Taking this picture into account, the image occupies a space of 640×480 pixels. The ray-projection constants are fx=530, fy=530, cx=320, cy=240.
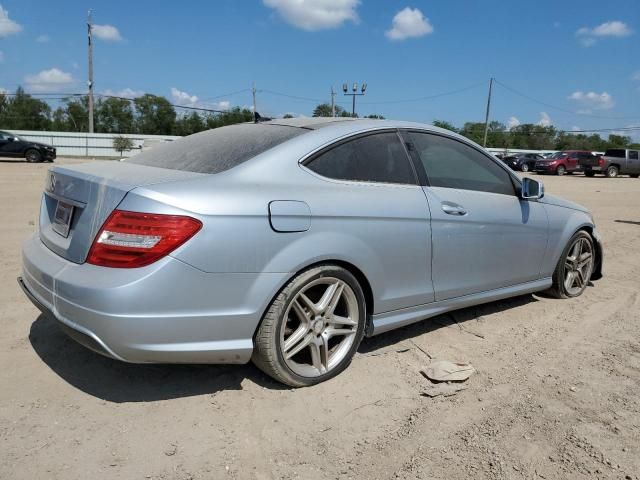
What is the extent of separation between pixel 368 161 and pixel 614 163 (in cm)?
3325

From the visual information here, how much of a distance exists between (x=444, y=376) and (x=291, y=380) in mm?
981

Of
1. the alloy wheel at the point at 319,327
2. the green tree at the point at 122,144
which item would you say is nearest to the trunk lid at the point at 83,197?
the alloy wheel at the point at 319,327

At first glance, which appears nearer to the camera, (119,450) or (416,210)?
(119,450)

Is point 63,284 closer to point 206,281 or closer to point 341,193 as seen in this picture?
point 206,281

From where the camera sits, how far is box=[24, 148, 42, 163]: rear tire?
2562 cm

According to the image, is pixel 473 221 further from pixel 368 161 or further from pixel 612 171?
pixel 612 171

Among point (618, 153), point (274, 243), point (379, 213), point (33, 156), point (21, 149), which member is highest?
point (618, 153)

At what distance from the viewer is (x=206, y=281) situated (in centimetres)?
257

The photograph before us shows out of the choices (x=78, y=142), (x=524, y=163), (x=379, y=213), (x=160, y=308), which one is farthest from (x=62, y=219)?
(x=78, y=142)

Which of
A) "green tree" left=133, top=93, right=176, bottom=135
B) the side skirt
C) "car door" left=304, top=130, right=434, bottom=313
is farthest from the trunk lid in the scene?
"green tree" left=133, top=93, right=176, bottom=135

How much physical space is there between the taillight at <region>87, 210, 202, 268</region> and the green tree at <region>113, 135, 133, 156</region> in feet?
141

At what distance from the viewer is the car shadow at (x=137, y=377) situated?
2.98 m

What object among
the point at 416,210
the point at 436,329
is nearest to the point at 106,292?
the point at 416,210

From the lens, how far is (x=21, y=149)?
25.5 meters
